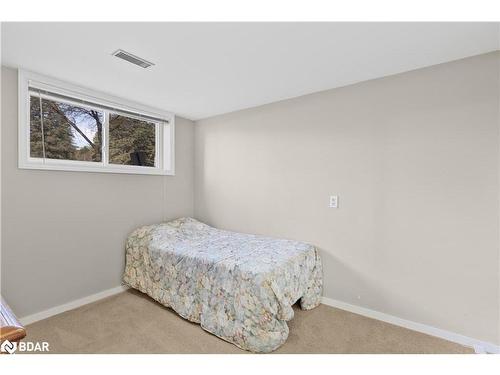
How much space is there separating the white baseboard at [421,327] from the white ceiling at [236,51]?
204 centimetres

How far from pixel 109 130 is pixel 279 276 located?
2371 millimetres

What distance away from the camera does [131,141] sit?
3002 mm

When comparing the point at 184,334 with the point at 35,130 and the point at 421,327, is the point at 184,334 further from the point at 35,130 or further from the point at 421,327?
the point at 35,130

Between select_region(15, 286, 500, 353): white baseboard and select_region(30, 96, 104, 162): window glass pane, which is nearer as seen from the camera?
select_region(15, 286, 500, 353): white baseboard

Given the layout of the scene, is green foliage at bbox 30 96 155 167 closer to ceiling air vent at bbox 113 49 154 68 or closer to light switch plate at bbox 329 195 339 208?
ceiling air vent at bbox 113 49 154 68

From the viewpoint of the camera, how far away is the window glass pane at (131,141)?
280cm

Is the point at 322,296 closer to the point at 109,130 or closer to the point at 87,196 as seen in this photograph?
the point at 87,196

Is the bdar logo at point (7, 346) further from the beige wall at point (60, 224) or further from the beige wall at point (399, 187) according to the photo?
the beige wall at point (399, 187)

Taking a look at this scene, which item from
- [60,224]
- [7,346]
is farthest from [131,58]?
[7,346]

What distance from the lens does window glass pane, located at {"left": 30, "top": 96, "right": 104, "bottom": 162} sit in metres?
2.23

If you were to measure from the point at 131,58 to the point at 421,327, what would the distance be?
304 cm

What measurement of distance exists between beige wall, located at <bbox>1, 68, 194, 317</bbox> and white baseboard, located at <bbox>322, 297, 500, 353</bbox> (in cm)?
227

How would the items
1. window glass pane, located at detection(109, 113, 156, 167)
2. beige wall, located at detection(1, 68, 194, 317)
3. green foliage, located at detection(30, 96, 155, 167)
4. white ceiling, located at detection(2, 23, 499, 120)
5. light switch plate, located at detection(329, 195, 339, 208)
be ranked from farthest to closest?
window glass pane, located at detection(109, 113, 156, 167), light switch plate, located at detection(329, 195, 339, 208), green foliage, located at detection(30, 96, 155, 167), beige wall, located at detection(1, 68, 194, 317), white ceiling, located at detection(2, 23, 499, 120)

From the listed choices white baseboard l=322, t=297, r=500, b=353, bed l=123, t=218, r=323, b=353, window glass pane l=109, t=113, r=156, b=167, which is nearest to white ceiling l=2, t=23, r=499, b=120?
window glass pane l=109, t=113, r=156, b=167
